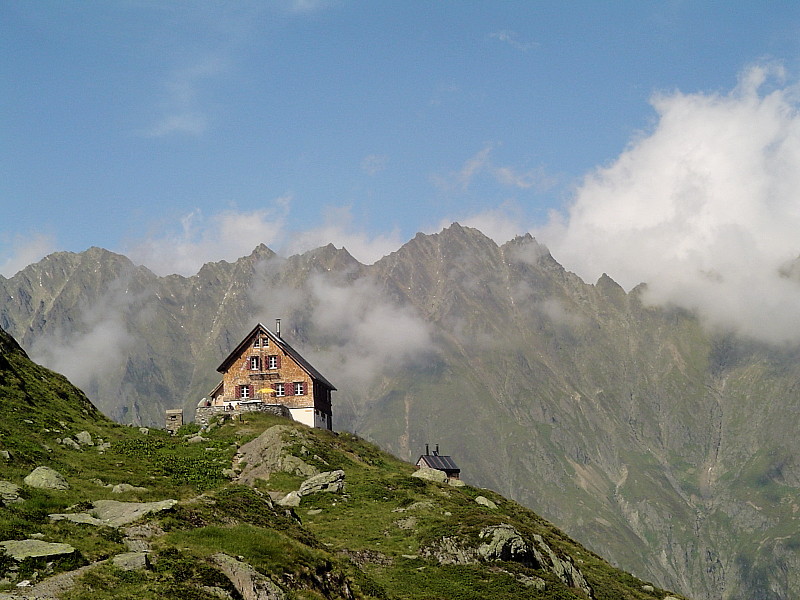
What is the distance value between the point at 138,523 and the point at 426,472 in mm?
41784

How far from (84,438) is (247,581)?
31843mm

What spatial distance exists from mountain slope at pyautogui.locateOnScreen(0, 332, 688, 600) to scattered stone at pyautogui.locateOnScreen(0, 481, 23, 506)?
95 mm

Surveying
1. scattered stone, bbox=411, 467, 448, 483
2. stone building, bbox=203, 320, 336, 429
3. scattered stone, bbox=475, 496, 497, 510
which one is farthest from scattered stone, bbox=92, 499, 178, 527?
stone building, bbox=203, 320, 336, 429

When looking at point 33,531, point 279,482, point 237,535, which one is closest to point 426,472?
point 279,482

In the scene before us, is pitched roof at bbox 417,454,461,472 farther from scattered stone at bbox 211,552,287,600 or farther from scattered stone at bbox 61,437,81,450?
scattered stone at bbox 211,552,287,600

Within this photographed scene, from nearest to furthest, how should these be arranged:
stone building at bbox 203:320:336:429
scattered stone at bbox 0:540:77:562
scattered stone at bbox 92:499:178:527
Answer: scattered stone at bbox 0:540:77:562, scattered stone at bbox 92:499:178:527, stone building at bbox 203:320:336:429

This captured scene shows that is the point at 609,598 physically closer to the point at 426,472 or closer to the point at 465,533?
the point at 465,533

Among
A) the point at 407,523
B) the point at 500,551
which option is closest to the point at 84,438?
the point at 407,523

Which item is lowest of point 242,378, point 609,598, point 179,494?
point 609,598

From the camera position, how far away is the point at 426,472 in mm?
76438

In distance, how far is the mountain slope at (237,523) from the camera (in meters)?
32.2

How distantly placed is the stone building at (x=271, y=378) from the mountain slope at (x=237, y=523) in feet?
101

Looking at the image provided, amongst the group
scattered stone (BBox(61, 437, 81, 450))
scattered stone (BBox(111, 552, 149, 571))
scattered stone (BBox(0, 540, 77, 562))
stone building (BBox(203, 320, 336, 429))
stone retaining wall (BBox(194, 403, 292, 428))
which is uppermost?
stone building (BBox(203, 320, 336, 429))

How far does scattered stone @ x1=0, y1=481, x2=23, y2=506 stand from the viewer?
3788 centimetres
